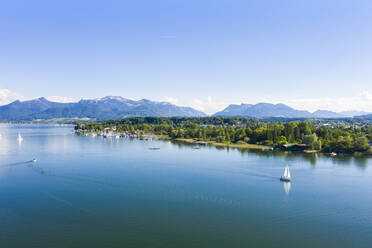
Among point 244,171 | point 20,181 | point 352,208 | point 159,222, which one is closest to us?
point 159,222

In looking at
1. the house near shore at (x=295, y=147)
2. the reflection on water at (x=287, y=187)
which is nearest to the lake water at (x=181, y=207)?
the reflection on water at (x=287, y=187)

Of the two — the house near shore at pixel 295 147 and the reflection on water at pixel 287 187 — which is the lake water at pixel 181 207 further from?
the house near shore at pixel 295 147

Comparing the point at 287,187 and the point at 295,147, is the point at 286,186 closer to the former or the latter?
the point at 287,187

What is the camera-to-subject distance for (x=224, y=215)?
1569cm

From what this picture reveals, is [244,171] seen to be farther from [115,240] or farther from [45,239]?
[45,239]

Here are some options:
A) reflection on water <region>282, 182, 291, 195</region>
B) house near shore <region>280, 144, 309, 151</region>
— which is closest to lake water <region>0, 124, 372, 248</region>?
reflection on water <region>282, 182, 291, 195</region>

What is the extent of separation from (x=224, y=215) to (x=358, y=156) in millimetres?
32280

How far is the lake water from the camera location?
12898mm

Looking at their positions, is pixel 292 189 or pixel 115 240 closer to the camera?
pixel 115 240

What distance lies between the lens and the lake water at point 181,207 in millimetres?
12898

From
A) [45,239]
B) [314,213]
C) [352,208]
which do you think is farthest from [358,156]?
[45,239]

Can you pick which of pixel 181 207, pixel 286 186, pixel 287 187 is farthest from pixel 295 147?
pixel 181 207

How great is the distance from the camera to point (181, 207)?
16.8 m

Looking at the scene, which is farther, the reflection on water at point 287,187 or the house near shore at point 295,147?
the house near shore at point 295,147
